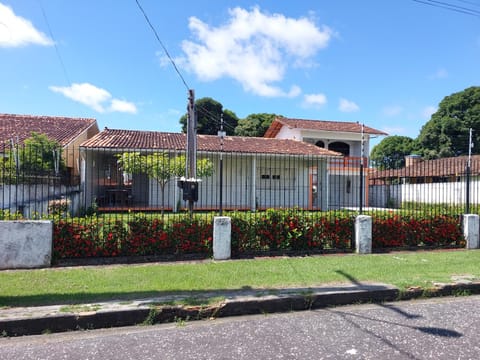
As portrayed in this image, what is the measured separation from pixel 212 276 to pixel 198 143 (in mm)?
12682

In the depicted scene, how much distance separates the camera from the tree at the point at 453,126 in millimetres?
31875

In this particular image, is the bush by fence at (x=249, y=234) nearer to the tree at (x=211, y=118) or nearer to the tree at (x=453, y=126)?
the tree at (x=453, y=126)

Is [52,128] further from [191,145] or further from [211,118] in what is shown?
[211,118]

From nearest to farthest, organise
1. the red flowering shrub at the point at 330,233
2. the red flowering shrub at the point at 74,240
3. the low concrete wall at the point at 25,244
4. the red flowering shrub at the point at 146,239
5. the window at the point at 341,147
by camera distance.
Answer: the low concrete wall at the point at 25,244 → the red flowering shrub at the point at 74,240 → the red flowering shrub at the point at 146,239 → the red flowering shrub at the point at 330,233 → the window at the point at 341,147

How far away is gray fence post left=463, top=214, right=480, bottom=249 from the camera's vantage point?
300 inches

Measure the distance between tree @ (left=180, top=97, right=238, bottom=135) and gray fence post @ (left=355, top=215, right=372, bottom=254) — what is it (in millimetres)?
29927

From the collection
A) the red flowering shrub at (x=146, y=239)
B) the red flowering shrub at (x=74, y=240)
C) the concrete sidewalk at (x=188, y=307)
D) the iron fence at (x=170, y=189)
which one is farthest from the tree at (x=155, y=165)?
the concrete sidewalk at (x=188, y=307)

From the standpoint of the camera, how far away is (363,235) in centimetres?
695

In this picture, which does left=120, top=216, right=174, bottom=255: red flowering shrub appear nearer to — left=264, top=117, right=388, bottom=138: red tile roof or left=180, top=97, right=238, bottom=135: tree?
left=264, top=117, right=388, bottom=138: red tile roof

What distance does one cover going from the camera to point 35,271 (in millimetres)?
5297

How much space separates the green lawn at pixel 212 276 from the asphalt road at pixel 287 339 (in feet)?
2.35

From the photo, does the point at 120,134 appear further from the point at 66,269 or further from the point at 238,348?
the point at 238,348

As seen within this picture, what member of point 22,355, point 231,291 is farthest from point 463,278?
point 22,355

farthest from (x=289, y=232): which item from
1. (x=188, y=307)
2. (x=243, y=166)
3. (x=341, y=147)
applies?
(x=341, y=147)
